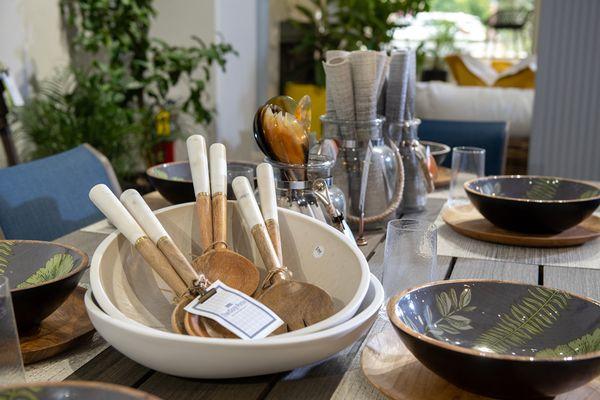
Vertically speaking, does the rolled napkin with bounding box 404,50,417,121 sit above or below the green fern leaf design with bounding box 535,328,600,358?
above

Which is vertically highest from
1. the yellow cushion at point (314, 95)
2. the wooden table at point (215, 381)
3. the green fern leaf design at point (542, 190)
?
the green fern leaf design at point (542, 190)

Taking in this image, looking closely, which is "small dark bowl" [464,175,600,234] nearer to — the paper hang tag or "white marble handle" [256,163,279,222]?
"white marble handle" [256,163,279,222]

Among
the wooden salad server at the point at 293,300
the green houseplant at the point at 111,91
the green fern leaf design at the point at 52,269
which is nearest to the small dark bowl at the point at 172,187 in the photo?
the green fern leaf design at the point at 52,269

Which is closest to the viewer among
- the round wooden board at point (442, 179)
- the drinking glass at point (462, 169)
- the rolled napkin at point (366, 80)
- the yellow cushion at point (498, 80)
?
the rolled napkin at point (366, 80)

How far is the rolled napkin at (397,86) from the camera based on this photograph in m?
1.54

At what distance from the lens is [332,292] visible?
2.98 feet

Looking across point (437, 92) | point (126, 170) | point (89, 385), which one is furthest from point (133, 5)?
point (89, 385)

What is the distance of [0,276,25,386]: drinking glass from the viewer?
675 millimetres

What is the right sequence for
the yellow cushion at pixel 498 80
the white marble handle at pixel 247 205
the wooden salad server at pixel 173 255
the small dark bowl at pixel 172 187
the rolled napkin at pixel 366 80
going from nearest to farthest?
1. the wooden salad server at pixel 173 255
2. the white marble handle at pixel 247 205
3. the rolled napkin at pixel 366 80
4. the small dark bowl at pixel 172 187
5. the yellow cushion at pixel 498 80

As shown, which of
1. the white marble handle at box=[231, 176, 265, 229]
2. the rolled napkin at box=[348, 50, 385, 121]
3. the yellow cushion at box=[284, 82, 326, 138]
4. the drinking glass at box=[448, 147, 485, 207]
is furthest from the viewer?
the yellow cushion at box=[284, 82, 326, 138]

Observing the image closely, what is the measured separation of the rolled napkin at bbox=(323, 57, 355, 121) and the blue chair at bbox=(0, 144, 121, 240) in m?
0.67

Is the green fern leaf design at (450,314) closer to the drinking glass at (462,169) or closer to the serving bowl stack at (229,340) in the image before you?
the serving bowl stack at (229,340)

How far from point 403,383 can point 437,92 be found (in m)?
2.82

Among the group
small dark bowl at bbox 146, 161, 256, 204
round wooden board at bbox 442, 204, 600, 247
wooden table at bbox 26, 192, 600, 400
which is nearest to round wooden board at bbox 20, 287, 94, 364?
wooden table at bbox 26, 192, 600, 400
